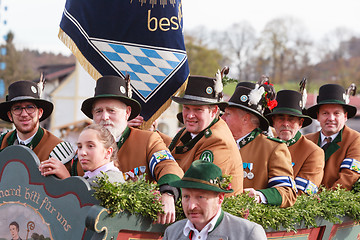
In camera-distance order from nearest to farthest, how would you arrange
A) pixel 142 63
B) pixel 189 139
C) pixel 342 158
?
pixel 189 139
pixel 142 63
pixel 342 158

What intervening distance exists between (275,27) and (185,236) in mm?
46631

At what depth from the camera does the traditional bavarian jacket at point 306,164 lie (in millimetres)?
5211

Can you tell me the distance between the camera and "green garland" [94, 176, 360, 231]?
10.3ft

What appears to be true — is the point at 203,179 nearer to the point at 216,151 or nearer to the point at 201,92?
the point at 216,151

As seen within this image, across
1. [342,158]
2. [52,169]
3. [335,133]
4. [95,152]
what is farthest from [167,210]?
[335,133]

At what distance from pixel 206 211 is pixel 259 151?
78.3 inches

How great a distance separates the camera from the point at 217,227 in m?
2.97

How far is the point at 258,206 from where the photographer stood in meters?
3.95

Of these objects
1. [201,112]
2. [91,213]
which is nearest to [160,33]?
[201,112]

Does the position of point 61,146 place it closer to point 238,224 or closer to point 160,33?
point 160,33

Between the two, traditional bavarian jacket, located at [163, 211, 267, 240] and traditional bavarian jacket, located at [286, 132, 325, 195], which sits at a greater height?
traditional bavarian jacket, located at [286, 132, 325, 195]

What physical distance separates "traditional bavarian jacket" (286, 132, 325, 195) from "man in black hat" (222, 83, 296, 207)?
609 mm

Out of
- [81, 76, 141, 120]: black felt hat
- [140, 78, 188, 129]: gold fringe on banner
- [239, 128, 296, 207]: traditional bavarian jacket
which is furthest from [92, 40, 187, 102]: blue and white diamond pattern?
[239, 128, 296, 207]: traditional bavarian jacket

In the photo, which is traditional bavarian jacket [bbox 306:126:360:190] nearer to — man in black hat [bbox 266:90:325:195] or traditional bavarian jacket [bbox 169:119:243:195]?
man in black hat [bbox 266:90:325:195]
